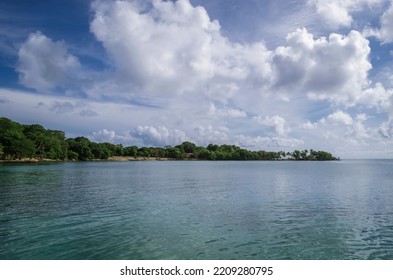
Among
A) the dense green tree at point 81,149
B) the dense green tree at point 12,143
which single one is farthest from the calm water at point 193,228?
the dense green tree at point 81,149

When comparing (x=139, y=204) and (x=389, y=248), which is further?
Result: (x=139, y=204)

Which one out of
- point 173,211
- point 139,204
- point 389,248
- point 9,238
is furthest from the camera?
point 139,204

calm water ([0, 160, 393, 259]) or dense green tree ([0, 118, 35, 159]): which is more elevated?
dense green tree ([0, 118, 35, 159])

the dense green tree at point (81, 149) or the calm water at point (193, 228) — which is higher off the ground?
the dense green tree at point (81, 149)

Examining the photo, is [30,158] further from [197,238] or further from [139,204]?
[197,238]

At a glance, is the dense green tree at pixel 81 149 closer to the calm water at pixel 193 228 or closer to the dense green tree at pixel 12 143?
the dense green tree at pixel 12 143

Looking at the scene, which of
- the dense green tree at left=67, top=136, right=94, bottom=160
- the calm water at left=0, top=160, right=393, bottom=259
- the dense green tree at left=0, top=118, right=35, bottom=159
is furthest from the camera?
the dense green tree at left=67, top=136, right=94, bottom=160

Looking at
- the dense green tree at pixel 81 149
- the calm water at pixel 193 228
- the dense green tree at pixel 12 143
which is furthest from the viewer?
the dense green tree at pixel 81 149

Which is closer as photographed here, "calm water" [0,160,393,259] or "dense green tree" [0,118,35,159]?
"calm water" [0,160,393,259]

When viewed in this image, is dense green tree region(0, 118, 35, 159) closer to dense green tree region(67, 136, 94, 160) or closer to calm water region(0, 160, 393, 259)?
dense green tree region(67, 136, 94, 160)

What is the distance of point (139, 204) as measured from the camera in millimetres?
31141

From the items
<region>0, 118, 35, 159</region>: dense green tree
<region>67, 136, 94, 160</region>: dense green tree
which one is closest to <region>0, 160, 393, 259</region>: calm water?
<region>0, 118, 35, 159</region>: dense green tree
